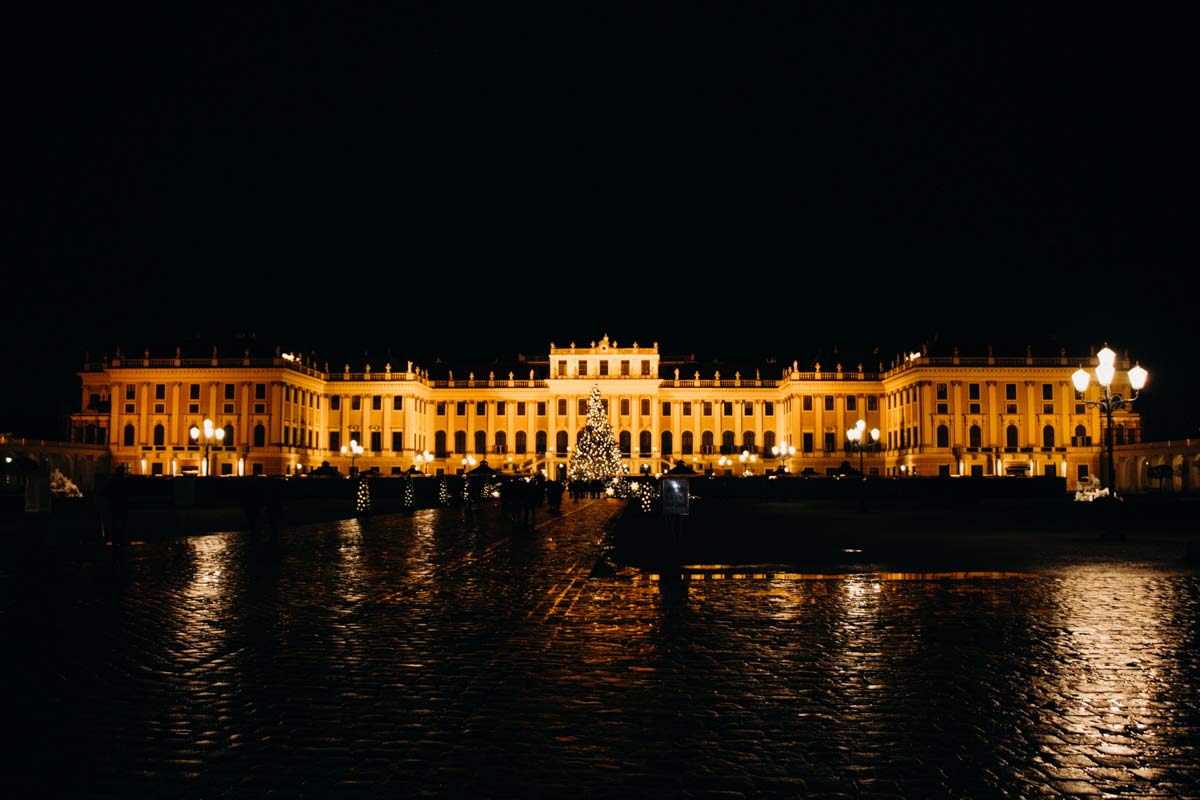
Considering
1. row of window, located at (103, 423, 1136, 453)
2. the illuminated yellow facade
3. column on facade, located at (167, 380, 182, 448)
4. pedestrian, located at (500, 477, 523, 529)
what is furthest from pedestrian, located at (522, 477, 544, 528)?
column on facade, located at (167, 380, 182, 448)

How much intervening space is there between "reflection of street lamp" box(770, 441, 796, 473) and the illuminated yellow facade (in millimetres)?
265

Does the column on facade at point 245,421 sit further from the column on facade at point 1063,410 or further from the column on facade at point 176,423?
the column on facade at point 1063,410

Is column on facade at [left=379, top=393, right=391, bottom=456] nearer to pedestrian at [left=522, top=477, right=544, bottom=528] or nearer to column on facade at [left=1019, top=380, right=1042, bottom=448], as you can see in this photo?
column on facade at [left=1019, top=380, right=1042, bottom=448]

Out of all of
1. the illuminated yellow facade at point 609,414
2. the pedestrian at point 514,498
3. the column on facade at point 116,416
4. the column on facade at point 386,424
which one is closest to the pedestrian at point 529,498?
the pedestrian at point 514,498

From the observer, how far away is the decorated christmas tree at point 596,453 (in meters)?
64.6

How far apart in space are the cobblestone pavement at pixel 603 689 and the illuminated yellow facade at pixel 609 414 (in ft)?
223

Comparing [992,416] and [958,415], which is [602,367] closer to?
[958,415]

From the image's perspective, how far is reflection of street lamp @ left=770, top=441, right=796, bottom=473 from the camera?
91.2 m

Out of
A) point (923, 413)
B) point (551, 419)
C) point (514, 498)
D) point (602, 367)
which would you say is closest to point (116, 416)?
point (551, 419)

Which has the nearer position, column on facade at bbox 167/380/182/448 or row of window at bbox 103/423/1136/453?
row of window at bbox 103/423/1136/453

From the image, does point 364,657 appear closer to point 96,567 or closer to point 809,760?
point 809,760

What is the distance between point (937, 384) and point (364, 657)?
3127 inches

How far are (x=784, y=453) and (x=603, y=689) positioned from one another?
289 feet

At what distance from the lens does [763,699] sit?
6617 mm
